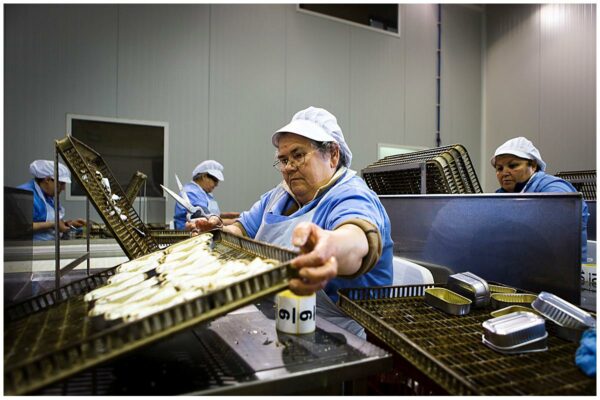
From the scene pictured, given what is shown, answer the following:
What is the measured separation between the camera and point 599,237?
2.92 feet

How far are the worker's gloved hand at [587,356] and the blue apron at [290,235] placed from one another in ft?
1.62

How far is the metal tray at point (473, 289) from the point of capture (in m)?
1.09

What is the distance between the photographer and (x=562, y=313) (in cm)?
88

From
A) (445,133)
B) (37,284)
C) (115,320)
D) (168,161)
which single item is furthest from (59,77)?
(445,133)

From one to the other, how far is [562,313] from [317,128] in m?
0.90

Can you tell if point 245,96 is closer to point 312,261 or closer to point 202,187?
point 202,187

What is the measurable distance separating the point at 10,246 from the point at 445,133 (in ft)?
22.1

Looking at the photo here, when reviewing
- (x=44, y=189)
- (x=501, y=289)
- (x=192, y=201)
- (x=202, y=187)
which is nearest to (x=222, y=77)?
(x=202, y=187)

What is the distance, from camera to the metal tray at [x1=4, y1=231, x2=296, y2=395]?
56 centimetres

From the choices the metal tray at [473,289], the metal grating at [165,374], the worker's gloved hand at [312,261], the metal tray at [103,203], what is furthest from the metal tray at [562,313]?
the metal tray at [103,203]

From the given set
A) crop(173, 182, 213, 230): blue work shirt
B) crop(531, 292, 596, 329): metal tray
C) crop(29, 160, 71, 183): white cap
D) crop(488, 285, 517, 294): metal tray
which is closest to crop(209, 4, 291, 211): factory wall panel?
crop(173, 182, 213, 230): blue work shirt

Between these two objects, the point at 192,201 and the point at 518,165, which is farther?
the point at 192,201

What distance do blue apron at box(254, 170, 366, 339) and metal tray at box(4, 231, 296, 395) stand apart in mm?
406

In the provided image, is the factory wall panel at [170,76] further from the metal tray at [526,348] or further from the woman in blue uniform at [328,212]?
the metal tray at [526,348]
